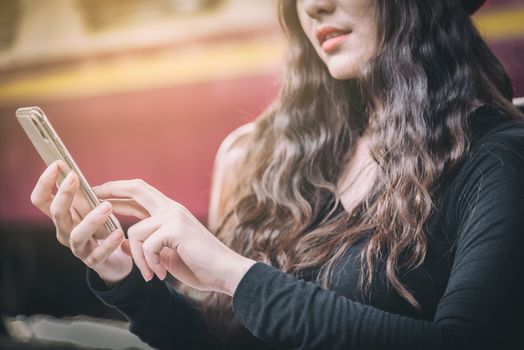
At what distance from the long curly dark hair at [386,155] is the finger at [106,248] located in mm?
283

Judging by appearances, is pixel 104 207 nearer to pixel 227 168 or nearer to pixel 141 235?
pixel 141 235

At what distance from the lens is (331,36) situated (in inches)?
40.8

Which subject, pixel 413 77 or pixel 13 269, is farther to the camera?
pixel 13 269

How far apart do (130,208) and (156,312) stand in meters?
0.26

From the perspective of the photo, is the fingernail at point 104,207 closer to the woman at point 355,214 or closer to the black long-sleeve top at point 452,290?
the woman at point 355,214

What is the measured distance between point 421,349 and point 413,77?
1.50 feet

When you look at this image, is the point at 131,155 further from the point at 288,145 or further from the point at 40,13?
the point at 288,145

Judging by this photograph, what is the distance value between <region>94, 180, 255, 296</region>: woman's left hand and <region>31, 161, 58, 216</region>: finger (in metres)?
0.14

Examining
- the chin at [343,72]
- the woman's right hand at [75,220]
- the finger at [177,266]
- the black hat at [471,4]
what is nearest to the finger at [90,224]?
the woman's right hand at [75,220]

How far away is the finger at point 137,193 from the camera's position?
35.4 inches

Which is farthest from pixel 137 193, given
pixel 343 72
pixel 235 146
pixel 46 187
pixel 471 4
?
pixel 471 4

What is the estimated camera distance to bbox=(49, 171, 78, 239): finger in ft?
2.89

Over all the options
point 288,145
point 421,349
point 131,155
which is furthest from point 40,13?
point 421,349

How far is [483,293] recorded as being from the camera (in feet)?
2.46
